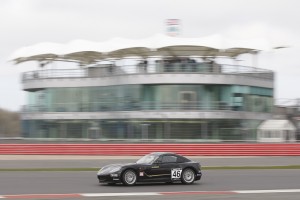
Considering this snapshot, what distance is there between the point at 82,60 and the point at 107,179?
39786 mm

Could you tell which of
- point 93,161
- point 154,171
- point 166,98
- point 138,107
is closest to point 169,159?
point 154,171

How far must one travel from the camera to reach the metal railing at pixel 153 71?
164ft

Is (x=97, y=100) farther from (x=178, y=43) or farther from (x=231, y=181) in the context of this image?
(x=231, y=181)

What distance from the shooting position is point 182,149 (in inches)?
1602

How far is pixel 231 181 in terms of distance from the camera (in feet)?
73.4

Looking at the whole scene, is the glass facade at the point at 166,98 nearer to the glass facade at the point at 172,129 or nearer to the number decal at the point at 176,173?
the glass facade at the point at 172,129

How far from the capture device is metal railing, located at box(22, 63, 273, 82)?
164ft

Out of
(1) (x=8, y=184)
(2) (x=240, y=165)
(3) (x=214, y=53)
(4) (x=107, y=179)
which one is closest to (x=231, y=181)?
(4) (x=107, y=179)

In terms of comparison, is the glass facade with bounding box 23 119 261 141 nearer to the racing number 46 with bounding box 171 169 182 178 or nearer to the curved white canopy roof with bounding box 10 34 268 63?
the curved white canopy roof with bounding box 10 34 268 63

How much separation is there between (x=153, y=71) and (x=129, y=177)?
30.7m

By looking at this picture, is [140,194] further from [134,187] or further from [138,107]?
[138,107]

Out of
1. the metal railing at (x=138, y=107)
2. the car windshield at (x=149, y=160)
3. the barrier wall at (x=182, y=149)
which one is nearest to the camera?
the car windshield at (x=149, y=160)

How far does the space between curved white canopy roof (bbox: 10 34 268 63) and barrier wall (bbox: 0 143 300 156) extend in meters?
11.5

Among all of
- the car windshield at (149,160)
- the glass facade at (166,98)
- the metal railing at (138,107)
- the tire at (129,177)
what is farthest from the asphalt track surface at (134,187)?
the glass facade at (166,98)
